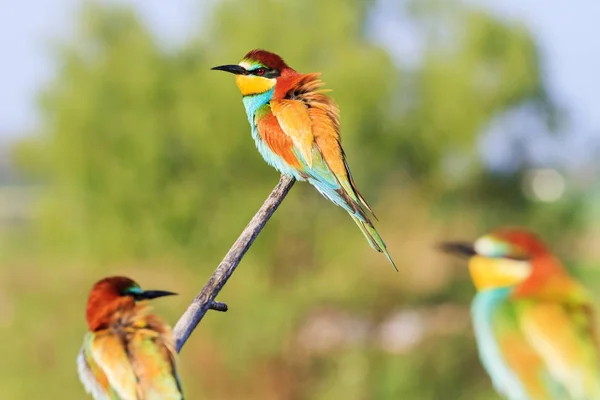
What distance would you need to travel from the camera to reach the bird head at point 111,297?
57 cm

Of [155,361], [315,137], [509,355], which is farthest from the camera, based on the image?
[315,137]

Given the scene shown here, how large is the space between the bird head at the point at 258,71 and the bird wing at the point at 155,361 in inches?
12.0

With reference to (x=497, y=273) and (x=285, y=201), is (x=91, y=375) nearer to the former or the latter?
(x=497, y=273)

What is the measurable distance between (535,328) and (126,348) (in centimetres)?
28

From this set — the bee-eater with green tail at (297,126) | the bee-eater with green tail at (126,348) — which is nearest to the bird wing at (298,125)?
the bee-eater with green tail at (297,126)

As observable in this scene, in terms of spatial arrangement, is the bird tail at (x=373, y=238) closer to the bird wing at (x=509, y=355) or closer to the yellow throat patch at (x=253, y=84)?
the bird wing at (x=509, y=355)

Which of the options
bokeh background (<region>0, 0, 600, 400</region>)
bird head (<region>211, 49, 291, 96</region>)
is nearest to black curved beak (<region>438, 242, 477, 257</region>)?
bird head (<region>211, 49, 291, 96</region>)

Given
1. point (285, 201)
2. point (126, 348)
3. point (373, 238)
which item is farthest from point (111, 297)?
point (285, 201)

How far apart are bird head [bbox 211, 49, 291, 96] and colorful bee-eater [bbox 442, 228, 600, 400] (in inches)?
9.9

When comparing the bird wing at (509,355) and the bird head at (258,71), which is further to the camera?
the bird head at (258,71)

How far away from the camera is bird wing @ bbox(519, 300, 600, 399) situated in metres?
0.60

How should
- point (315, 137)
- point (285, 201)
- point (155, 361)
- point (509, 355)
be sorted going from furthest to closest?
point (285, 201) → point (315, 137) → point (509, 355) → point (155, 361)

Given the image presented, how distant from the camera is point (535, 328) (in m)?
0.61

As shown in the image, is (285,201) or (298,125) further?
(285,201)
